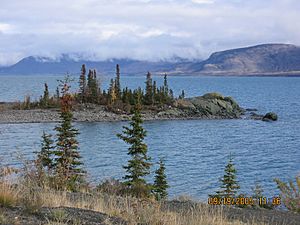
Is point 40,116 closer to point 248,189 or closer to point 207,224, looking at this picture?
point 248,189

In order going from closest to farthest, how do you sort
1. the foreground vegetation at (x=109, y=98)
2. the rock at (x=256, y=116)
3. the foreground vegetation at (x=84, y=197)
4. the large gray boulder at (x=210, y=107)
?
1. the foreground vegetation at (x=84, y=197)
2. the rock at (x=256, y=116)
3. the foreground vegetation at (x=109, y=98)
4. the large gray boulder at (x=210, y=107)

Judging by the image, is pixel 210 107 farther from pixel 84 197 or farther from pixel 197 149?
pixel 84 197

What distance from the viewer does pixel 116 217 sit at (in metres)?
7.18

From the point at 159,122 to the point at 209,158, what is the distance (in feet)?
80.2

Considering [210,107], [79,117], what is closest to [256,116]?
[210,107]

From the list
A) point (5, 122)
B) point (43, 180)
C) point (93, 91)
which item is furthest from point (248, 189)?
point (93, 91)

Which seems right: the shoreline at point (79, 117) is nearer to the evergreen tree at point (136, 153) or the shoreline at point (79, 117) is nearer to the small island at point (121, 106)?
the small island at point (121, 106)

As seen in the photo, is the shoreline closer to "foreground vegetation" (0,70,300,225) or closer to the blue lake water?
the blue lake water

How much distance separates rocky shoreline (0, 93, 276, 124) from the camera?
57.0m

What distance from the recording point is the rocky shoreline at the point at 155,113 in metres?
57.0

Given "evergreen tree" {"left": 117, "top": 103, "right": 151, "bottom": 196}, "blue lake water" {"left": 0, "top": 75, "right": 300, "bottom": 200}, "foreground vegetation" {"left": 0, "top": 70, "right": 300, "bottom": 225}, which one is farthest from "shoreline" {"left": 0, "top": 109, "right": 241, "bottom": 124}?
"foreground vegetation" {"left": 0, "top": 70, "right": 300, "bottom": 225}

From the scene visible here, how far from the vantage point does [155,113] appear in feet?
208

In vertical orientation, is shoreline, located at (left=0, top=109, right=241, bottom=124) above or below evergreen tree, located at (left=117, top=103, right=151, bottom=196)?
below

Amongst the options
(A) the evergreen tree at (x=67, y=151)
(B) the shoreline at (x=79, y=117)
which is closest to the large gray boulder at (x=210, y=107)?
(B) the shoreline at (x=79, y=117)
